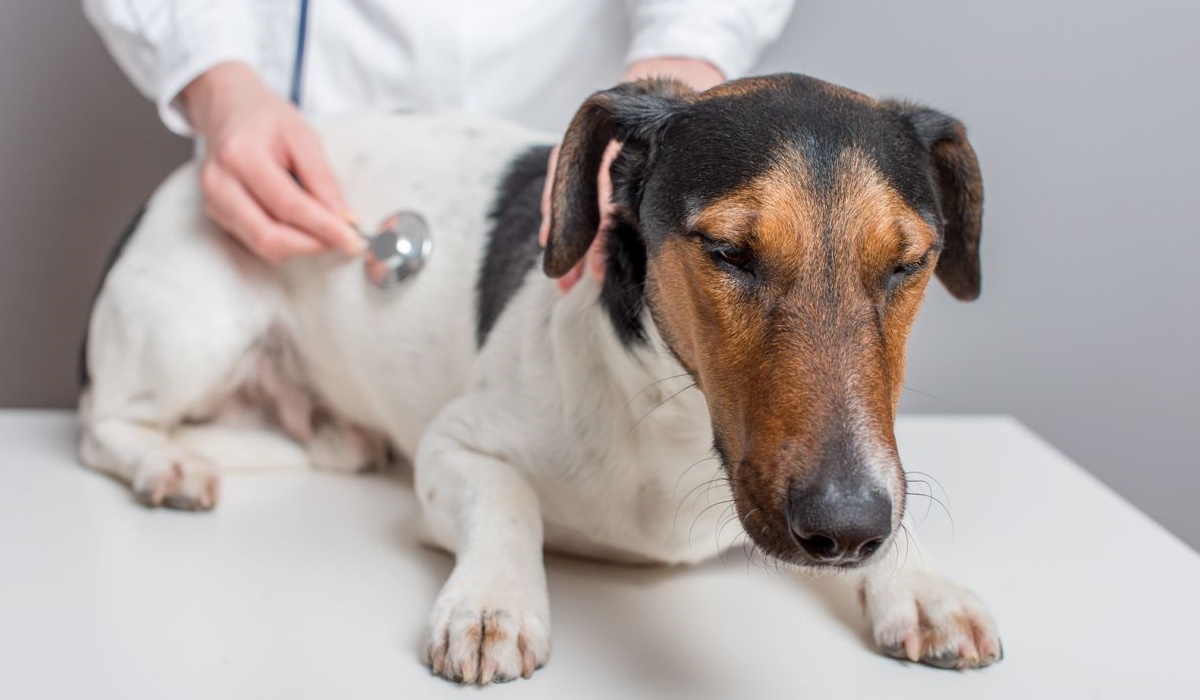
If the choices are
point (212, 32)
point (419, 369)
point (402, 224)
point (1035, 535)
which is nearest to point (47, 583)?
point (419, 369)

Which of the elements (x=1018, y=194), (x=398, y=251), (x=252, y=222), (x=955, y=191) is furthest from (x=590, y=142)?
(x=1018, y=194)

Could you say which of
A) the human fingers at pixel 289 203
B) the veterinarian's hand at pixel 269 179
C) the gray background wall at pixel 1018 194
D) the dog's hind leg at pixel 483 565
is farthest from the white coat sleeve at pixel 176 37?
the dog's hind leg at pixel 483 565

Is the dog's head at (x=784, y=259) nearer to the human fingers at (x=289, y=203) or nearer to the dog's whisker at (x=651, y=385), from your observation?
the dog's whisker at (x=651, y=385)

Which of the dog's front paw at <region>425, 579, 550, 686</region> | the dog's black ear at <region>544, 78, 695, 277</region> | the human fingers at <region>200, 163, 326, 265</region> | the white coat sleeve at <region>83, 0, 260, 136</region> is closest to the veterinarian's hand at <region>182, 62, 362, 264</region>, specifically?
the human fingers at <region>200, 163, 326, 265</region>

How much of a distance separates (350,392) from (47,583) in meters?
0.78

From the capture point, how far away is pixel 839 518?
112 cm

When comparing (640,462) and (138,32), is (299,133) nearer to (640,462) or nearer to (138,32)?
(138,32)

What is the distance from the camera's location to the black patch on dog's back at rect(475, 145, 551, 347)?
1959 mm

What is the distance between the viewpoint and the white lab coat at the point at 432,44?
229 centimetres

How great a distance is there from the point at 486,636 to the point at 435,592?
11.0 inches

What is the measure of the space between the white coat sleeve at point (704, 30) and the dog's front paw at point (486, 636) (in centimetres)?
121

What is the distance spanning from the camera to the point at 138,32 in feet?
7.64

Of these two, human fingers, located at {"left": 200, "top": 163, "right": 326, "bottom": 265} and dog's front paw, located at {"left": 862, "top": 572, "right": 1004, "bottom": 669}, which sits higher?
human fingers, located at {"left": 200, "top": 163, "right": 326, "bottom": 265}

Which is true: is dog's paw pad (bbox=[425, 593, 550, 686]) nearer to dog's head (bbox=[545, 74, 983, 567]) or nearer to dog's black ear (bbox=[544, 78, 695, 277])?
dog's head (bbox=[545, 74, 983, 567])
